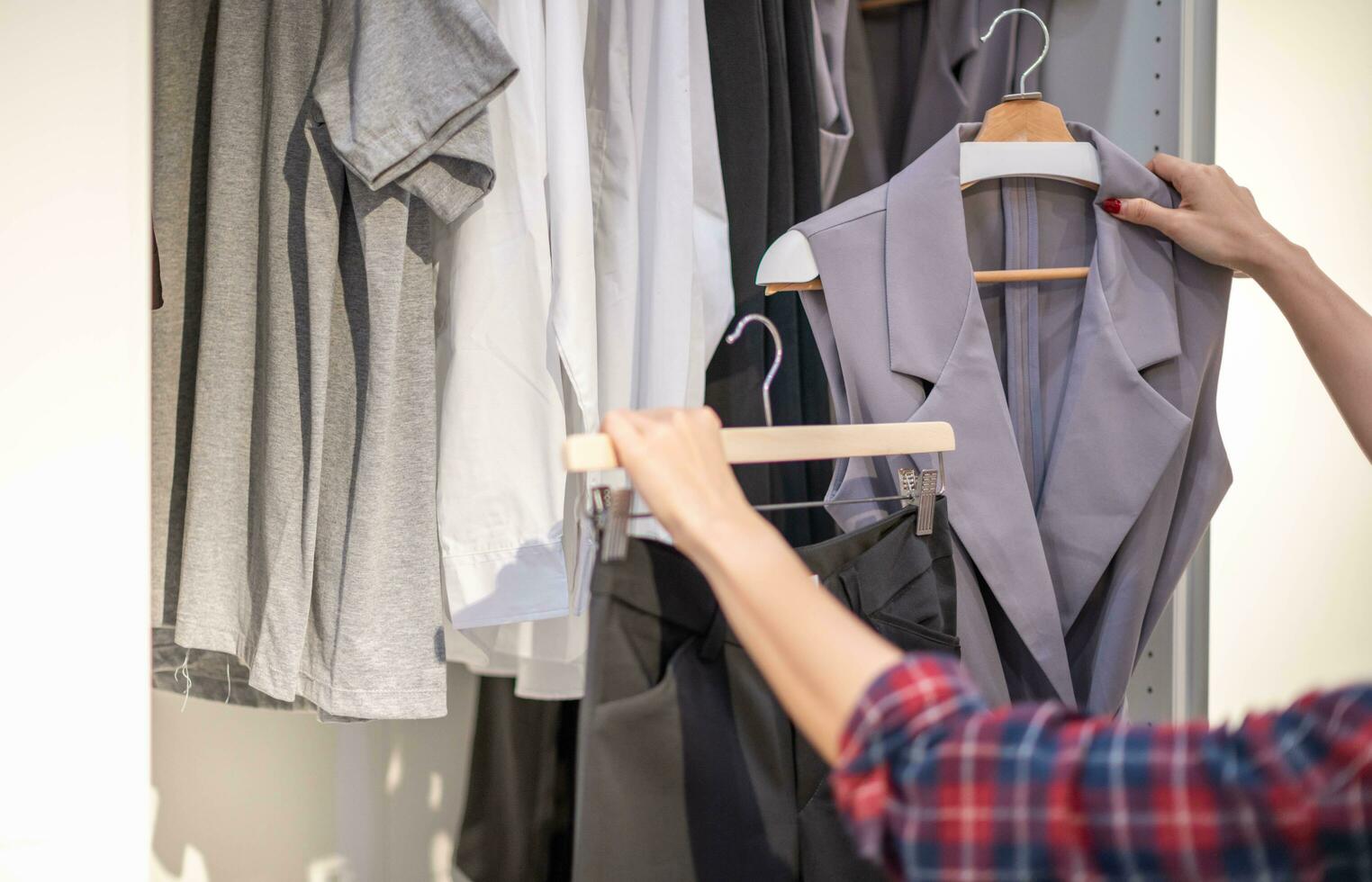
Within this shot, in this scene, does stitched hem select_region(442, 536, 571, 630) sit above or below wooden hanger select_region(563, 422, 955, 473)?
below

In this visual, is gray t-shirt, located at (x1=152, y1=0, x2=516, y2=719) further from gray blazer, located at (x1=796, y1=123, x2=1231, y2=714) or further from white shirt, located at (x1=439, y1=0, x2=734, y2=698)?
gray blazer, located at (x1=796, y1=123, x2=1231, y2=714)

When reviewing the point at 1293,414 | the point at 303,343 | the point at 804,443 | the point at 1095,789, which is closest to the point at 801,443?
the point at 804,443

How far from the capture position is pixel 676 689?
0.70m

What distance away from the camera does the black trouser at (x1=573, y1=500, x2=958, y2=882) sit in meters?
0.67

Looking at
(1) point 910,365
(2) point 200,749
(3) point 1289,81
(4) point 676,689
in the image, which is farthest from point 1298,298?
(2) point 200,749

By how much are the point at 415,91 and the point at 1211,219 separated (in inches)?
29.1

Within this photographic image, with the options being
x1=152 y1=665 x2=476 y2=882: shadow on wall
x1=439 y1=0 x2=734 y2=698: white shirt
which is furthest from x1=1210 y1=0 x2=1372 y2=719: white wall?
x1=152 y1=665 x2=476 y2=882: shadow on wall

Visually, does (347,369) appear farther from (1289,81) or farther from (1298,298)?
(1289,81)

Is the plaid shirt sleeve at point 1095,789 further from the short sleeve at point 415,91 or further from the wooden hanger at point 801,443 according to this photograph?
the short sleeve at point 415,91

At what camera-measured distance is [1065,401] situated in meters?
1.00

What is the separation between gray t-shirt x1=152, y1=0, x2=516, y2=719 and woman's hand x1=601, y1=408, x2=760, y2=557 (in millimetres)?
359

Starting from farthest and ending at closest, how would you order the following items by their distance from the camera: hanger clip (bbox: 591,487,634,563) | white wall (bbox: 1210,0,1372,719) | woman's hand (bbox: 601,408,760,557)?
white wall (bbox: 1210,0,1372,719) < hanger clip (bbox: 591,487,634,563) < woman's hand (bbox: 601,408,760,557)

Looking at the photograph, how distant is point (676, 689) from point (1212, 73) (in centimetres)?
102

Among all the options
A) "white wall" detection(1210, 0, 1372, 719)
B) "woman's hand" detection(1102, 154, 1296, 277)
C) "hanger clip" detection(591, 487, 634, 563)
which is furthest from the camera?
"white wall" detection(1210, 0, 1372, 719)
